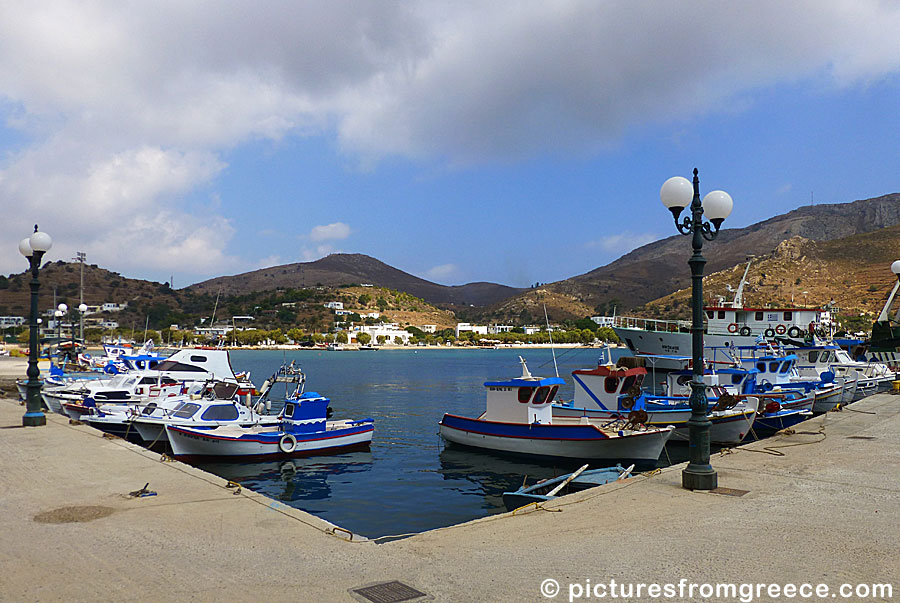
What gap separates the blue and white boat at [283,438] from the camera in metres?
20.2

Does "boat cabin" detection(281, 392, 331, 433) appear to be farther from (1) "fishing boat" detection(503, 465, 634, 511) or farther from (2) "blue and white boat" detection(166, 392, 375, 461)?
(1) "fishing boat" detection(503, 465, 634, 511)

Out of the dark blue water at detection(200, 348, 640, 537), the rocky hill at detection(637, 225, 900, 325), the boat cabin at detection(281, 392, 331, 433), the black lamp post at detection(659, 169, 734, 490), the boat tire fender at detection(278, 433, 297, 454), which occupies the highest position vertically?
the rocky hill at detection(637, 225, 900, 325)

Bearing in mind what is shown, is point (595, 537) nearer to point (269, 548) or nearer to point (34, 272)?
point (269, 548)

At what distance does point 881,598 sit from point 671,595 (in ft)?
6.50

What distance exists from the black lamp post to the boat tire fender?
14.2 meters

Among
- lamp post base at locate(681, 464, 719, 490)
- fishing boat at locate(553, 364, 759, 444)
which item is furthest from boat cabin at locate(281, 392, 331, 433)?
lamp post base at locate(681, 464, 719, 490)

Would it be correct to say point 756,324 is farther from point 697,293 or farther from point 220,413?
point 697,293

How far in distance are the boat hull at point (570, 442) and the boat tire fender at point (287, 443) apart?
646 cm

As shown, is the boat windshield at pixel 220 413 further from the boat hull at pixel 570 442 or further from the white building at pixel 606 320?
the white building at pixel 606 320

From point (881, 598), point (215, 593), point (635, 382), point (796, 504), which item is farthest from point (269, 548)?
point (635, 382)

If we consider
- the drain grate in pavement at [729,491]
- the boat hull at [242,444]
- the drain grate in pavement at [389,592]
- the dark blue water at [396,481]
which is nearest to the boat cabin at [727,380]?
the dark blue water at [396,481]

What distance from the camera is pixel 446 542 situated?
7852mm

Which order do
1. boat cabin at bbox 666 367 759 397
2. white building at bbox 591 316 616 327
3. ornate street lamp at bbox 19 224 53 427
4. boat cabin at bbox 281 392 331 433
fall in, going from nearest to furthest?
ornate street lamp at bbox 19 224 53 427, boat cabin at bbox 281 392 331 433, boat cabin at bbox 666 367 759 397, white building at bbox 591 316 616 327

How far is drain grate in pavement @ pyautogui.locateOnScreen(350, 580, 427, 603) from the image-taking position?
230 inches
